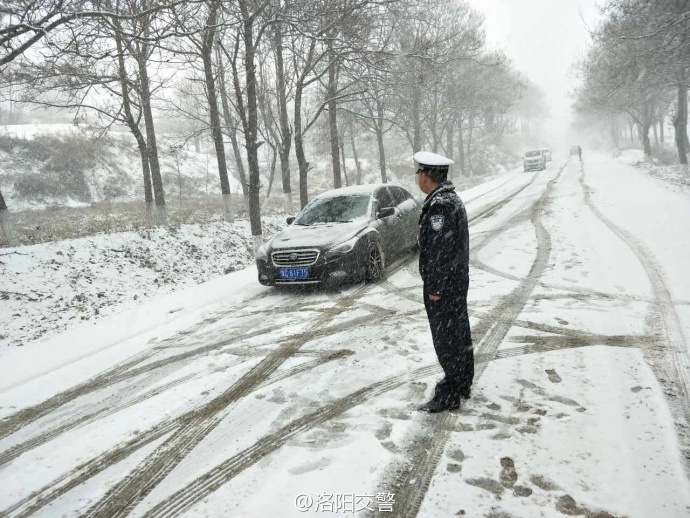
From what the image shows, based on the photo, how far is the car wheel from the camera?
6.93 metres

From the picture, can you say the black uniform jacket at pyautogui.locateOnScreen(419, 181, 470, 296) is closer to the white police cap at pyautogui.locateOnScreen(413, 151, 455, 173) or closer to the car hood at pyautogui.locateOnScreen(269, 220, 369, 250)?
the white police cap at pyautogui.locateOnScreen(413, 151, 455, 173)

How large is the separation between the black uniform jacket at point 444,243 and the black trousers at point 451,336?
0.08 metres

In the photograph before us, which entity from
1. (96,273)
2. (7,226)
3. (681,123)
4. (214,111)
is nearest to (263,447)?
(96,273)

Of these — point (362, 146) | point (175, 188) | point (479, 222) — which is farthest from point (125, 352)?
point (362, 146)

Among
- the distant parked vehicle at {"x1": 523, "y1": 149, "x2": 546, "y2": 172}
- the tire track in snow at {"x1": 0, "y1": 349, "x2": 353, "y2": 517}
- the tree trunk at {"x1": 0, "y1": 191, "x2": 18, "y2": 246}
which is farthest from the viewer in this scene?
the distant parked vehicle at {"x1": 523, "y1": 149, "x2": 546, "y2": 172}

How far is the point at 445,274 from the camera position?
3.02m

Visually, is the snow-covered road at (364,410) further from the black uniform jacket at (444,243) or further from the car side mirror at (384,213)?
the car side mirror at (384,213)

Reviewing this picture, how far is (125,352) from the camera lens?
16.6ft

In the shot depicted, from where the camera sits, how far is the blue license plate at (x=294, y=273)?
6.52 meters

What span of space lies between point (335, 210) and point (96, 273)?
16.6 feet

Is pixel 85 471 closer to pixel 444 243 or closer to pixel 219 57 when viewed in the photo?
pixel 444 243

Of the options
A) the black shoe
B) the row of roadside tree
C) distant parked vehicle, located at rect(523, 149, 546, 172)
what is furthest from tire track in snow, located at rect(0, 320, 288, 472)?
distant parked vehicle, located at rect(523, 149, 546, 172)

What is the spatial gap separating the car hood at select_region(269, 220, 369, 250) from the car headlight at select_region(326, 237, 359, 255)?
0.07 meters

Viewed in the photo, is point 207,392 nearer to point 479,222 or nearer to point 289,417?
point 289,417
